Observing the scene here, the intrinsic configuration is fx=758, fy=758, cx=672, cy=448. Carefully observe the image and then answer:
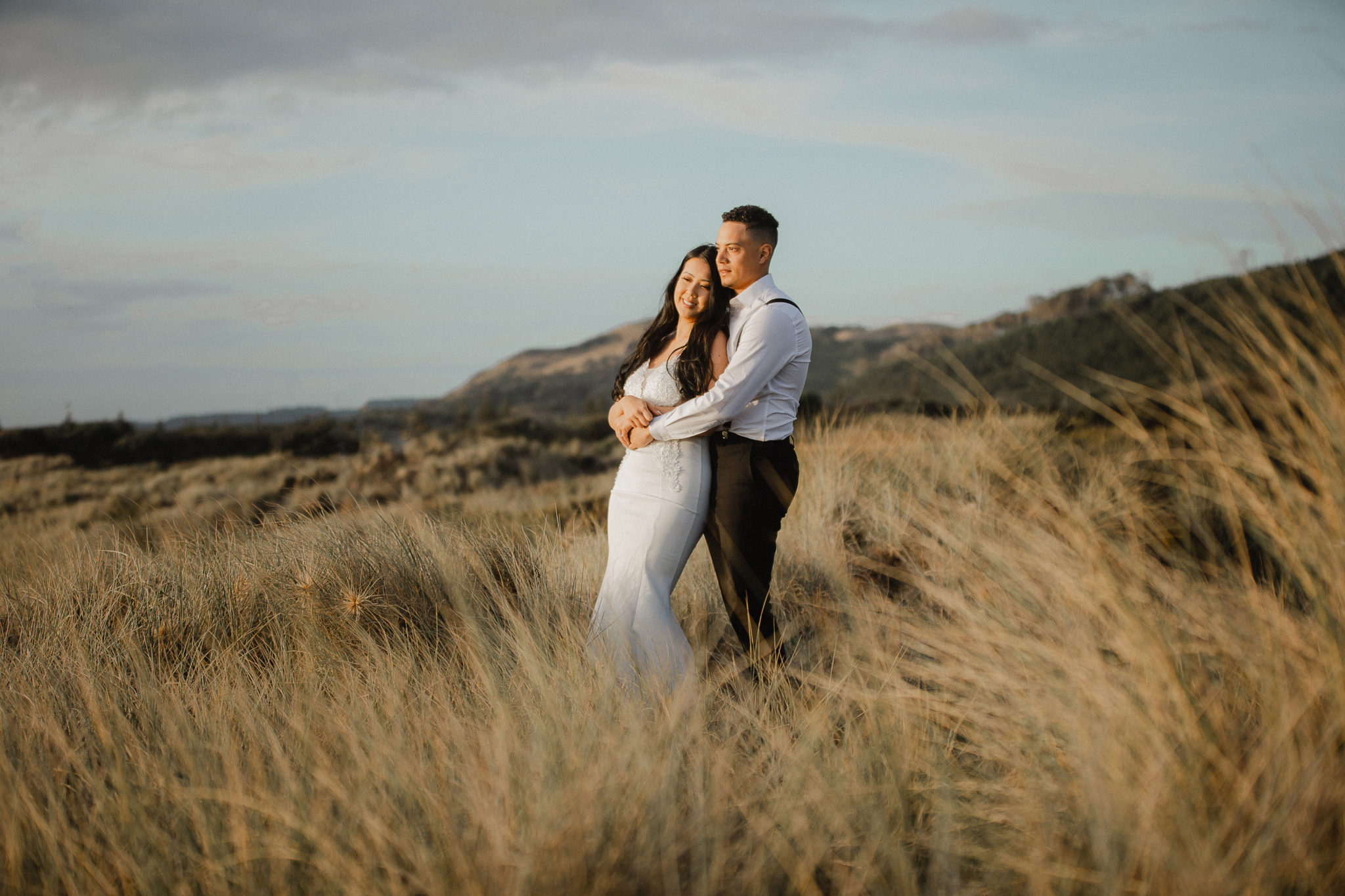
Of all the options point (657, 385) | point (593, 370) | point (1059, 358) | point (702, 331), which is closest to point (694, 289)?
point (702, 331)

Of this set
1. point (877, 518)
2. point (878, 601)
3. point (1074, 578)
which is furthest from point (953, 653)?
point (877, 518)

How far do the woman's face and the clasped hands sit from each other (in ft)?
1.68

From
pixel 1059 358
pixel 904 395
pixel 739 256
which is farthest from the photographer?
pixel 904 395

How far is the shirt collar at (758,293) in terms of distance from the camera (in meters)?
3.61

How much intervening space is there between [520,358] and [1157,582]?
111m

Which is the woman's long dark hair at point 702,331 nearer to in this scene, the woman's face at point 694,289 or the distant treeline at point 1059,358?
the woman's face at point 694,289

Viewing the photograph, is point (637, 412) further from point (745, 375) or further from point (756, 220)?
point (756, 220)

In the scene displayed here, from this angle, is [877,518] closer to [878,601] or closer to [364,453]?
[878,601]

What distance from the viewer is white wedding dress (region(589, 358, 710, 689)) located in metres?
3.66

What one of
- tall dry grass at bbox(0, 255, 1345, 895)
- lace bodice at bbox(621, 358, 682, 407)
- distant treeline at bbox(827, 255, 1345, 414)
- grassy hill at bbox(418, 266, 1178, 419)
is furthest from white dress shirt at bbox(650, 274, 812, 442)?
grassy hill at bbox(418, 266, 1178, 419)

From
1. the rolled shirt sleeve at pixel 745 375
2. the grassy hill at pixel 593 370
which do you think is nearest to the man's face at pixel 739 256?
the rolled shirt sleeve at pixel 745 375

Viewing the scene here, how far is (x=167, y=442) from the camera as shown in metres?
29.2

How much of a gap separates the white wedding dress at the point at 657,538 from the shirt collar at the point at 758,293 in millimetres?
507

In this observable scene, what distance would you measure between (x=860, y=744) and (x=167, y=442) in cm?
3347
